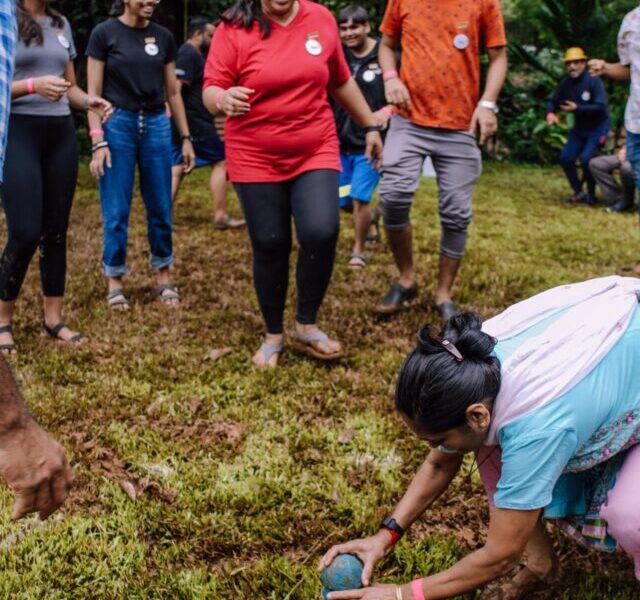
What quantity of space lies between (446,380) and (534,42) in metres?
17.7

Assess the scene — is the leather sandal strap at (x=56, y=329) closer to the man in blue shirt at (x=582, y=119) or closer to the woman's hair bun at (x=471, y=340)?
the woman's hair bun at (x=471, y=340)

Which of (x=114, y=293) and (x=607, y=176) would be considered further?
(x=607, y=176)

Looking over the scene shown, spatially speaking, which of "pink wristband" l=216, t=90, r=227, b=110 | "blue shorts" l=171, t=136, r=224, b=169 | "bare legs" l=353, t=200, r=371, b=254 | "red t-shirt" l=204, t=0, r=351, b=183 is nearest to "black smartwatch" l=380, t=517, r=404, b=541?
"red t-shirt" l=204, t=0, r=351, b=183

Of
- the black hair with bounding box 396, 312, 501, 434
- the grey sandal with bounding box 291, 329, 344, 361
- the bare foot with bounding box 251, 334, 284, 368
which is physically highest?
the black hair with bounding box 396, 312, 501, 434

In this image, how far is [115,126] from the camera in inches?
201

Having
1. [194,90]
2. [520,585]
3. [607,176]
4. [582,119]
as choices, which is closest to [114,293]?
[520,585]

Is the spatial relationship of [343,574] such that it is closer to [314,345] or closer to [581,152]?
[314,345]

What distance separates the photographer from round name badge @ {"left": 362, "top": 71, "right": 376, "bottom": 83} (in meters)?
6.61

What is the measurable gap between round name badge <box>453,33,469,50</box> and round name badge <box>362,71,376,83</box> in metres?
2.06

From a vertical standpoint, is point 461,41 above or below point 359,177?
above

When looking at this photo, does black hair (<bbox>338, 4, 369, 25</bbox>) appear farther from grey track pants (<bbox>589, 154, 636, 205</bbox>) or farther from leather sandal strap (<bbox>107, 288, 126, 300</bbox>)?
grey track pants (<bbox>589, 154, 636, 205</bbox>)

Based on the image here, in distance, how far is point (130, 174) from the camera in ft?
17.2

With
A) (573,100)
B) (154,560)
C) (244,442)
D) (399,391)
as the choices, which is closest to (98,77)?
(244,442)

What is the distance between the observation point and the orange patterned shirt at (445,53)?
4.61 metres
